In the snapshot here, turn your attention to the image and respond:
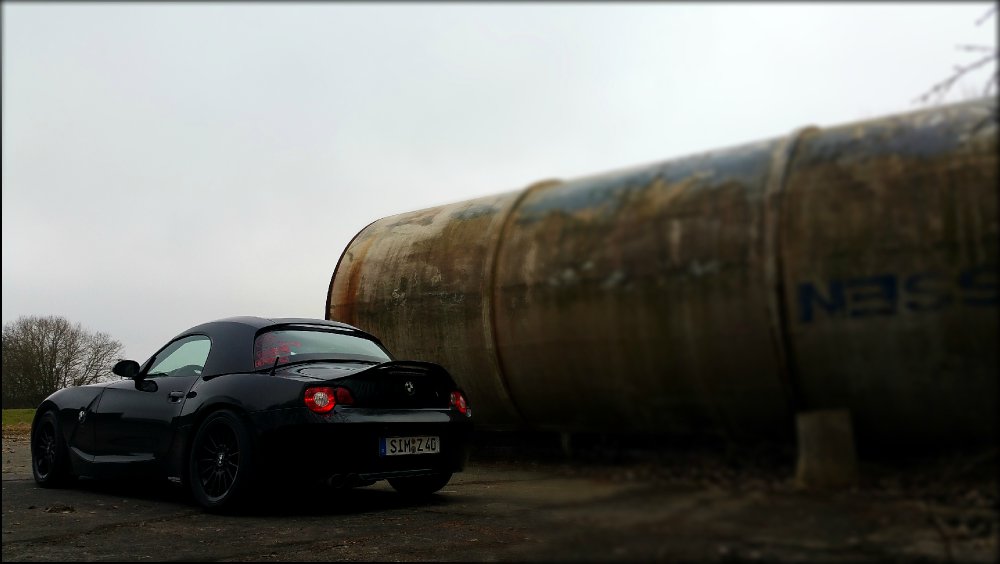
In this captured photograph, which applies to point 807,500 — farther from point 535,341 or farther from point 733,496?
point 535,341

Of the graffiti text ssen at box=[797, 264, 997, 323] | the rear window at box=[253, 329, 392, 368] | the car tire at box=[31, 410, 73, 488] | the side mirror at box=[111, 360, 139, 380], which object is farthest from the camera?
the car tire at box=[31, 410, 73, 488]

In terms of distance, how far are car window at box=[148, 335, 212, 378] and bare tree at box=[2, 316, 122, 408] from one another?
0.40 m

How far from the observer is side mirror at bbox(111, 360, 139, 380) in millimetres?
5257

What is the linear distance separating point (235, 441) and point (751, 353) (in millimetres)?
3240

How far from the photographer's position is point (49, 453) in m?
5.57

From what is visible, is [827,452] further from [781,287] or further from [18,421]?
[18,421]

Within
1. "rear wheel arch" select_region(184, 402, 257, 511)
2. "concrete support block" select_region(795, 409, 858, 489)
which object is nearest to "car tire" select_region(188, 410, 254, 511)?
"rear wheel arch" select_region(184, 402, 257, 511)

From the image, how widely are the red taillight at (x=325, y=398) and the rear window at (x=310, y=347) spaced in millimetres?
426

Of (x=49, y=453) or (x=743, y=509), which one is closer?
(x=743, y=509)

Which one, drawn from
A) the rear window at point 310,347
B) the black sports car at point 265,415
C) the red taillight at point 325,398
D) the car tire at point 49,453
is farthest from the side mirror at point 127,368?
the red taillight at point 325,398

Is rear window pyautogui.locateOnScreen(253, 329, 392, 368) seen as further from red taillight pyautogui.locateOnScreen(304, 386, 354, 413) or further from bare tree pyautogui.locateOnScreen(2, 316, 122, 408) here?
bare tree pyautogui.locateOnScreen(2, 316, 122, 408)

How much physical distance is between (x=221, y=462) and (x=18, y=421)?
1608 millimetres

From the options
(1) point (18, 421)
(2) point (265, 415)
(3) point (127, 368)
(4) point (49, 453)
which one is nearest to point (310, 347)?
(2) point (265, 415)

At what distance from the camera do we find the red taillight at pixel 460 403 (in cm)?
418
